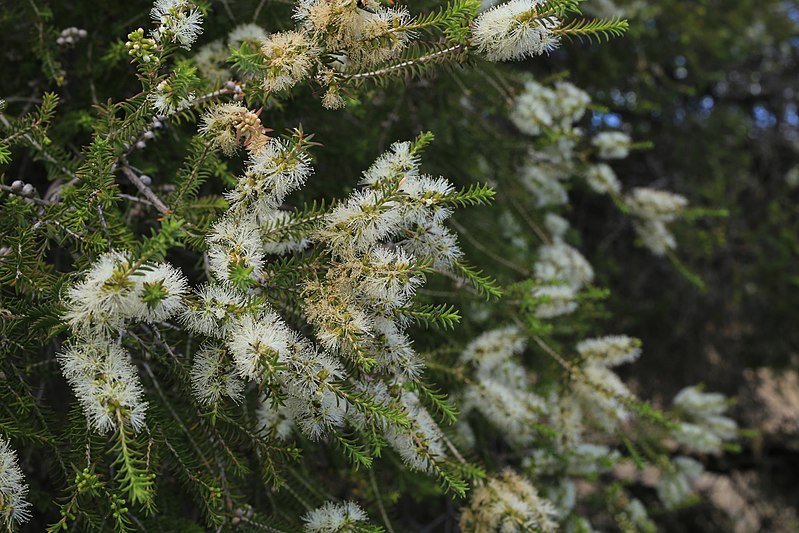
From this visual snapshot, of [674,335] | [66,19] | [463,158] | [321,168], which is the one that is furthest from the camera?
[674,335]

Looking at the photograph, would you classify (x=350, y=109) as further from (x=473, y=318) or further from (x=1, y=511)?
(x=1, y=511)

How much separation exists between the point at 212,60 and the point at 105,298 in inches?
34.1

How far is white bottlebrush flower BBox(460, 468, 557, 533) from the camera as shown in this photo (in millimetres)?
1540

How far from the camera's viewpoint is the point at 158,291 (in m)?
0.98

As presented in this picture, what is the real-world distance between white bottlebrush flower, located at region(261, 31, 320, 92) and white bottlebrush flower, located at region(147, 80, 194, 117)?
0.16 meters

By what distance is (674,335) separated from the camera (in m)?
4.08

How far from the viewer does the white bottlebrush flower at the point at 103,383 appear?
106cm

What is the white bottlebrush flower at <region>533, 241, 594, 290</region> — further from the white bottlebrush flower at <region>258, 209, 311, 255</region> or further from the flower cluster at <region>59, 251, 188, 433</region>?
the flower cluster at <region>59, 251, 188, 433</region>

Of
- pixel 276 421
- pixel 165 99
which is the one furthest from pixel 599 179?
pixel 165 99

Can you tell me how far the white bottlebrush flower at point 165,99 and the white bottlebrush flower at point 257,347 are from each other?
418mm

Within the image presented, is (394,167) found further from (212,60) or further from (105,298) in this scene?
(212,60)

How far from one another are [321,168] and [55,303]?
109 cm

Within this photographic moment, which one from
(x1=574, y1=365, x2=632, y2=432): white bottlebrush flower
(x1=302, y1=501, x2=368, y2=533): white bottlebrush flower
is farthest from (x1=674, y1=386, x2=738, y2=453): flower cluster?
(x1=302, y1=501, x2=368, y2=533): white bottlebrush flower

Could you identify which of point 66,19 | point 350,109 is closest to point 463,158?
point 350,109
